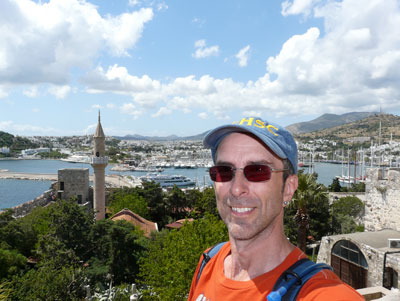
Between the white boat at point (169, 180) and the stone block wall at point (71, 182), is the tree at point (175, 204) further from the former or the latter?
the white boat at point (169, 180)

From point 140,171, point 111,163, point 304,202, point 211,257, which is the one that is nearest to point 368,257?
point 304,202

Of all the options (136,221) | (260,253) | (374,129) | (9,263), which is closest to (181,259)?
(260,253)

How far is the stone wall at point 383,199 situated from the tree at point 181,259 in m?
5.33

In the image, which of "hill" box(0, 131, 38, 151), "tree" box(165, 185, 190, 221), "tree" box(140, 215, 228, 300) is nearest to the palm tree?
"tree" box(140, 215, 228, 300)

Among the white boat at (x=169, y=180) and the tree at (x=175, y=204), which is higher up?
the tree at (x=175, y=204)

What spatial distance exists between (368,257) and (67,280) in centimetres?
899

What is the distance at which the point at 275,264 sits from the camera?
1333 mm

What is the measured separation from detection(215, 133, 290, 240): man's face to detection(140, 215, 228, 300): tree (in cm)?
678

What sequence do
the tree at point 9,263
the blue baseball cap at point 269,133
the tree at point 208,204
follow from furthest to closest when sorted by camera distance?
the tree at point 208,204 → the tree at point 9,263 → the blue baseball cap at point 269,133

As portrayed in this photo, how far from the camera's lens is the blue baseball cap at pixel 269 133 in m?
1.29

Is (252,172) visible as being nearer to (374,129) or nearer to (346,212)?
(346,212)

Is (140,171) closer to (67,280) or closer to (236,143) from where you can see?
(67,280)

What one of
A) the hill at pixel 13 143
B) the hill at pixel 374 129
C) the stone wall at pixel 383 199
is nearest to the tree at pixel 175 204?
the stone wall at pixel 383 199

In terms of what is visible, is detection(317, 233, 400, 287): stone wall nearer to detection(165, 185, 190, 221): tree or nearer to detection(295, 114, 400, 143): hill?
detection(165, 185, 190, 221): tree
